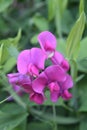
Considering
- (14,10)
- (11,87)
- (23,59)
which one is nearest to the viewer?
(23,59)

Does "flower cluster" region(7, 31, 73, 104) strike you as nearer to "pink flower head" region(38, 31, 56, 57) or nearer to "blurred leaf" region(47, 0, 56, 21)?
"pink flower head" region(38, 31, 56, 57)

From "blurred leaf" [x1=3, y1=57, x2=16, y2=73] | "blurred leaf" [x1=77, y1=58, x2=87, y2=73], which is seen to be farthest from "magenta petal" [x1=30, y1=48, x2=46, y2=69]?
"blurred leaf" [x1=3, y1=57, x2=16, y2=73]

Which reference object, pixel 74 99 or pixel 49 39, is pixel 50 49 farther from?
pixel 74 99

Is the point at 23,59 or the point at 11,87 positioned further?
the point at 11,87

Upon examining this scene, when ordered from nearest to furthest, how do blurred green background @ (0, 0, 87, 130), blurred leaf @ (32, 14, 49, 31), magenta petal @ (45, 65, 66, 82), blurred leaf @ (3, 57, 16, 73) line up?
magenta petal @ (45, 65, 66, 82) < blurred green background @ (0, 0, 87, 130) < blurred leaf @ (3, 57, 16, 73) < blurred leaf @ (32, 14, 49, 31)

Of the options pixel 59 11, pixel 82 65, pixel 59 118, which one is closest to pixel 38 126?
pixel 59 118

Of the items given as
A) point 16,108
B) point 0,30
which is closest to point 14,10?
point 0,30
